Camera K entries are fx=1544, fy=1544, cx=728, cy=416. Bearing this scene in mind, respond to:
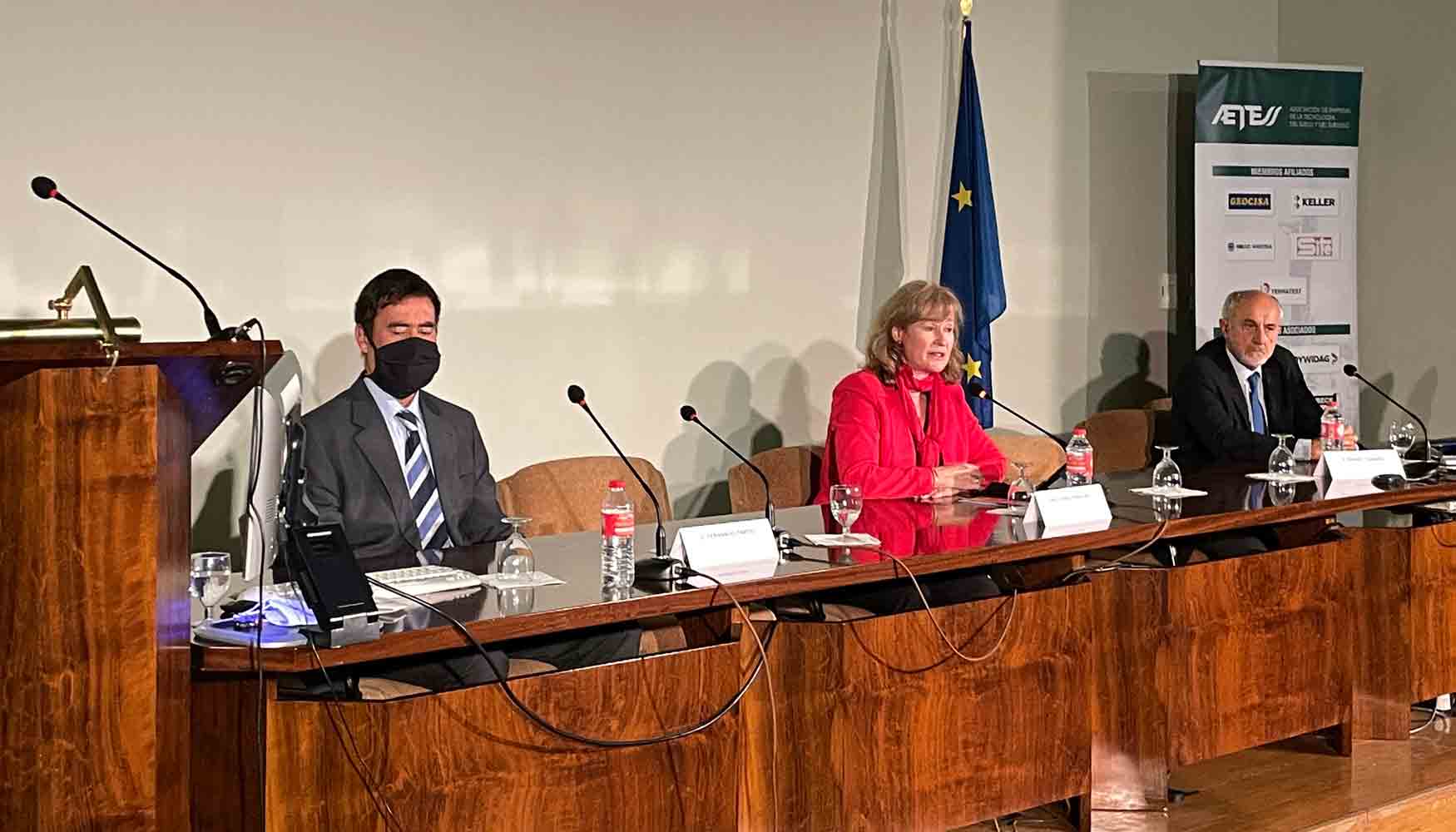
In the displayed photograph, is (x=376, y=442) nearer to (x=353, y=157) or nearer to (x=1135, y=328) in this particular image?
(x=353, y=157)

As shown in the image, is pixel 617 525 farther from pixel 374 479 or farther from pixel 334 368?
pixel 334 368

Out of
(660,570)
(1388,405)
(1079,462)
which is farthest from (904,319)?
(1388,405)

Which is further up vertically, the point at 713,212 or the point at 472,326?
the point at 713,212

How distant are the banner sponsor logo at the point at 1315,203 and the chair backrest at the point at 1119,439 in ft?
3.81

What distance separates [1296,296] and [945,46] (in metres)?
1.75

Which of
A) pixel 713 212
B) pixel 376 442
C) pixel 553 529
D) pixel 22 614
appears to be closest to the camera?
pixel 22 614

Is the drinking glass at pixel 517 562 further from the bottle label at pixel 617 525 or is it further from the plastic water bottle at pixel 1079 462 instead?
the plastic water bottle at pixel 1079 462

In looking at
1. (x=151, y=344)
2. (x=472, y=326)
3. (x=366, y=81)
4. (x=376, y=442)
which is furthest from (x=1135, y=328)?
(x=151, y=344)

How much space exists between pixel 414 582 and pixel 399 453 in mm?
Answer: 721

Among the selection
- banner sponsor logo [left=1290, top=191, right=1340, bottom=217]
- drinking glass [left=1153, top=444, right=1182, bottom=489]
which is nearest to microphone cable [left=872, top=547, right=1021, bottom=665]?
drinking glass [left=1153, top=444, right=1182, bottom=489]

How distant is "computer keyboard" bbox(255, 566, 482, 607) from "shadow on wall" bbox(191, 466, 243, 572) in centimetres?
153

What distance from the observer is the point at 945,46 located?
572 centimetres

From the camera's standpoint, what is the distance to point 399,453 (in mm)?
Result: 3398

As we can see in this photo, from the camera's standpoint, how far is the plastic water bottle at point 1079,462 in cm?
389
